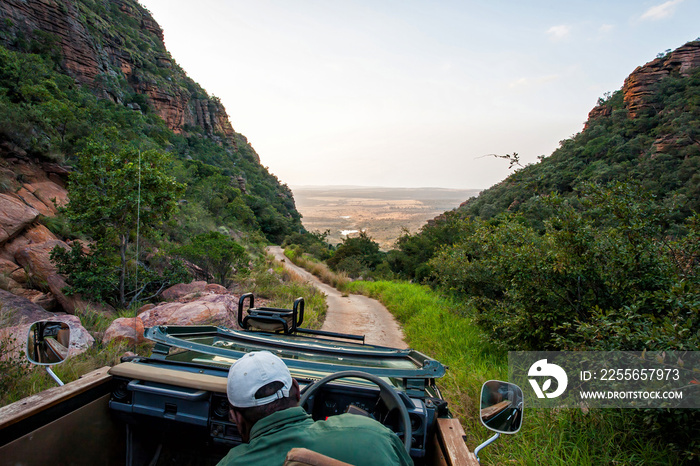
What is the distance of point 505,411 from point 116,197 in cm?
841

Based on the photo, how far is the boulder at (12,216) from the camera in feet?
25.2

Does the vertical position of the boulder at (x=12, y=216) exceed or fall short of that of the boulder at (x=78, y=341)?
it exceeds it

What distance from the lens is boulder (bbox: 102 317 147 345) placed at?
16.0ft

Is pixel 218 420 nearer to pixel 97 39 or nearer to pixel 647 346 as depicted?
pixel 647 346

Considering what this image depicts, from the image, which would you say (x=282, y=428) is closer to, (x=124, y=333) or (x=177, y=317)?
(x=124, y=333)

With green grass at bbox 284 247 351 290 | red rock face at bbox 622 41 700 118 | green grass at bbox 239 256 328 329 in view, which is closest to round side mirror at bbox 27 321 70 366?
green grass at bbox 239 256 328 329

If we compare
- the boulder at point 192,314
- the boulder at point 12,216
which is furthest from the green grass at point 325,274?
the boulder at point 12,216

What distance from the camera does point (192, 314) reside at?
239 inches

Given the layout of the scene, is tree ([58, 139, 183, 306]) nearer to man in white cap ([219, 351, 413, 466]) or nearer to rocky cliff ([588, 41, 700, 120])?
man in white cap ([219, 351, 413, 466])

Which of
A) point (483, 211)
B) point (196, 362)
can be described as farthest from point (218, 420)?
point (483, 211)

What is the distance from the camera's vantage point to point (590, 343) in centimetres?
356

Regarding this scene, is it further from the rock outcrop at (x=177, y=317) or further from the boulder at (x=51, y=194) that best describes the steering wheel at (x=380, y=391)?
the boulder at (x=51, y=194)

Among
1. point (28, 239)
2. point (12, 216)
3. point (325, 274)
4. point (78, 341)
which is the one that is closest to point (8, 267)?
point (28, 239)

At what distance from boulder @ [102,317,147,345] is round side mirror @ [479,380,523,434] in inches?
183
